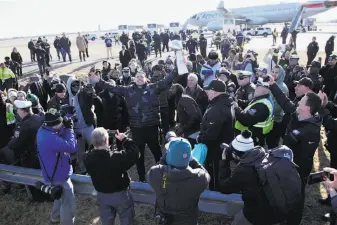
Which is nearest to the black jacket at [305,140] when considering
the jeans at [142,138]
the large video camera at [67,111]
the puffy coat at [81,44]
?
the jeans at [142,138]

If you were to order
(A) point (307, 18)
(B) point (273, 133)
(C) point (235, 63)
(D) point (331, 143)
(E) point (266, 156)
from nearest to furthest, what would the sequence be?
(E) point (266, 156)
(D) point (331, 143)
(B) point (273, 133)
(C) point (235, 63)
(A) point (307, 18)

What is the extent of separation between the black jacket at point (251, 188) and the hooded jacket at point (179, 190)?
28 cm

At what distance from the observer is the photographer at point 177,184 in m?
2.69

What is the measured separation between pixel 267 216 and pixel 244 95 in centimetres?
338

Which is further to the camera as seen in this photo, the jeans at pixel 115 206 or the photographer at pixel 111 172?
the jeans at pixel 115 206

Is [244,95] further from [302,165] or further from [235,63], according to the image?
[235,63]

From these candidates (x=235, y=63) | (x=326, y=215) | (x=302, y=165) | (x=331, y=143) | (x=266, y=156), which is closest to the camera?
(x=266, y=156)

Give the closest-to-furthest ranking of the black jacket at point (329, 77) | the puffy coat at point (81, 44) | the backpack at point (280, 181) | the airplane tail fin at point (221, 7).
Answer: the backpack at point (280, 181), the black jacket at point (329, 77), the puffy coat at point (81, 44), the airplane tail fin at point (221, 7)

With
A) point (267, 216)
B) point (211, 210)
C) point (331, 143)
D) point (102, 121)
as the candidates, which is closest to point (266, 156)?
point (267, 216)

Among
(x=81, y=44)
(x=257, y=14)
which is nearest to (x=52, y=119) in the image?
(x=81, y=44)

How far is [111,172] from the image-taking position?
3.25 metres

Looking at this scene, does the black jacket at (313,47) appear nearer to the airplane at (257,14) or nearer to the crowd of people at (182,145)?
the crowd of people at (182,145)

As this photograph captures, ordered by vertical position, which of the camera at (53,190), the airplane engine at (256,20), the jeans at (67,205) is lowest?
the jeans at (67,205)

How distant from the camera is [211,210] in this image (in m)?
3.75
